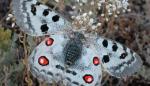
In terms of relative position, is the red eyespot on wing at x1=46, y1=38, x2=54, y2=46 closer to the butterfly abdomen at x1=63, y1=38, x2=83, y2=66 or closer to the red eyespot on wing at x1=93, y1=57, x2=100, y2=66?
the butterfly abdomen at x1=63, y1=38, x2=83, y2=66

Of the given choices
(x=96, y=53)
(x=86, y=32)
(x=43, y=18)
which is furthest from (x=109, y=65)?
(x=43, y=18)

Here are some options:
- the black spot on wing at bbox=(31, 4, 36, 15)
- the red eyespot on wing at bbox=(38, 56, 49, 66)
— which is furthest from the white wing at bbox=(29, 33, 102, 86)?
the black spot on wing at bbox=(31, 4, 36, 15)

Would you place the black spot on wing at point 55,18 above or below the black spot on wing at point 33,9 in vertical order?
below

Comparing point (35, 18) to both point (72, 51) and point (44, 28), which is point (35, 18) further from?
point (72, 51)

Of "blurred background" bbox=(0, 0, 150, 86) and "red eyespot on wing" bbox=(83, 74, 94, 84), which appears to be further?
"blurred background" bbox=(0, 0, 150, 86)

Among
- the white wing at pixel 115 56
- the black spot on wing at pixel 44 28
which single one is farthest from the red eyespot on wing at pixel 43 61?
the white wing at pixel 115 56

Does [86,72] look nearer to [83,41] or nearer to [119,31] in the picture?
[83,41]

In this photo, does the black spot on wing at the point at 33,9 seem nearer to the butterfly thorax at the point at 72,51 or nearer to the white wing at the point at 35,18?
the white wing at the point at 35,18
